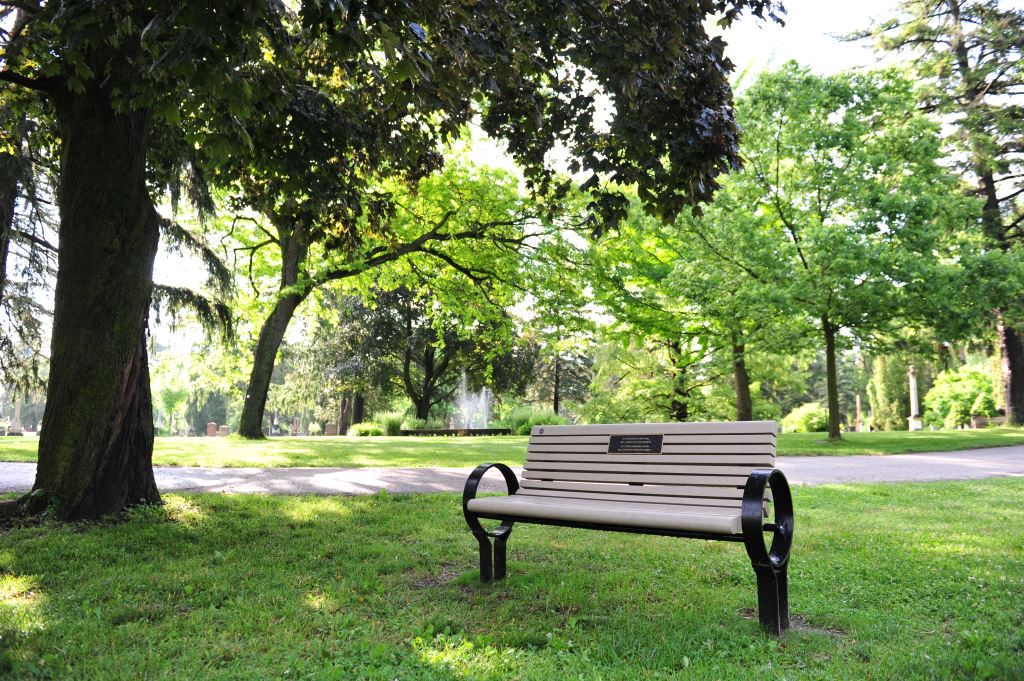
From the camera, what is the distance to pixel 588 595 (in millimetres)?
4172

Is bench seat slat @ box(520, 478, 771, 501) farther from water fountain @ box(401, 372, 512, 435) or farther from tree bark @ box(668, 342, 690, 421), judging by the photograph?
water fountain @ box(401, 372, 512, 435)

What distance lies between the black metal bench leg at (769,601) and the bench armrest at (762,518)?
0.21ft

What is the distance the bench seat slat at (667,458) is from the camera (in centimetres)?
396

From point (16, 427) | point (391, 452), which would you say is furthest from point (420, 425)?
point (16, 427)

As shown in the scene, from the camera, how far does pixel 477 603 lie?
13.3 ft

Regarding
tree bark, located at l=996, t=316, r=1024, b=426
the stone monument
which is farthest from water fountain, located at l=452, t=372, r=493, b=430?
tree bark, located at l=996, t=316, r=1024, b=426

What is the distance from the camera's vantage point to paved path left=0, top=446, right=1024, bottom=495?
28.8 feet

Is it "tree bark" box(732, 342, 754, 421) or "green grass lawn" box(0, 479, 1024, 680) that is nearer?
"green grass lawn" box(0, 479, 1024, 680)

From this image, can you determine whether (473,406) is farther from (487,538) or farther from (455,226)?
(487,538)

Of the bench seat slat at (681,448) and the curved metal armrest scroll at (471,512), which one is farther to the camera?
the curved metal armrest scroll at (471,512)

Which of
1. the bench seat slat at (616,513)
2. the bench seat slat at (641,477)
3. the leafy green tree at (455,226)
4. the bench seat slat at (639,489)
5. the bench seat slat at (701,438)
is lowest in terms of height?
the bench seat slat at (616,513)

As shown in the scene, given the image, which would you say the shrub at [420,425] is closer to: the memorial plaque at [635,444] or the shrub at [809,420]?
the shrub at [809,420]

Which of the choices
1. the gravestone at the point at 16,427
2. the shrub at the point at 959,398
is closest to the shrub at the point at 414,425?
the gravestone at the point at 16,427

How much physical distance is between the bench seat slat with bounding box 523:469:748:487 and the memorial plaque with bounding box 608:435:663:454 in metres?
0.15
